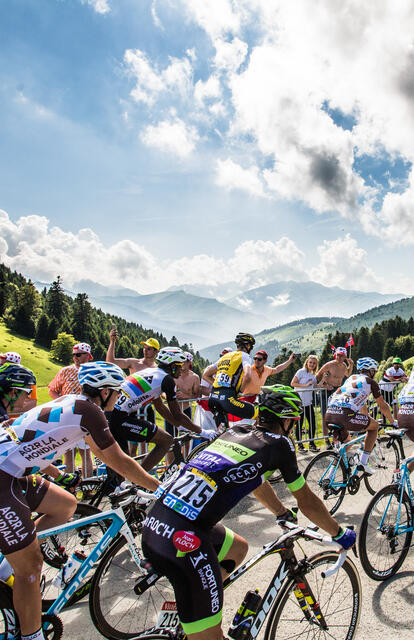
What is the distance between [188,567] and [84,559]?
4.48 feet

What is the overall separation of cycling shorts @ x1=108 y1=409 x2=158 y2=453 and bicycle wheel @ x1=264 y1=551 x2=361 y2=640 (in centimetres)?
289

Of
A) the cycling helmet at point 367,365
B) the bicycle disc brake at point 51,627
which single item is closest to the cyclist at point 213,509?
the bicycle disc brake at point 51,627

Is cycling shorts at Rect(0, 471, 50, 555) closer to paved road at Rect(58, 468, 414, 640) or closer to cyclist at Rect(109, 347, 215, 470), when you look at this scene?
paved road at Rect(58, 468, 414, 640)

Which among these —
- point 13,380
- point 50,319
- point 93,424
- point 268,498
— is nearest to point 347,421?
point 268,498

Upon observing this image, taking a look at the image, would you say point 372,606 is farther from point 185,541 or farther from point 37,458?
point 37,458

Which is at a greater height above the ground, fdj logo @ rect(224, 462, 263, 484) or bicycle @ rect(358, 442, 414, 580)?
fdj logo @ rect(224, 462, 263, 484)

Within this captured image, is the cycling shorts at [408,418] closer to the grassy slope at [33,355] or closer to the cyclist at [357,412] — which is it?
the cyclist at [357,412]

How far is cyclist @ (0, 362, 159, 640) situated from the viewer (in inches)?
112

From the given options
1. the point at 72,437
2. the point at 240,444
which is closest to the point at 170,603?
the point at 240,444

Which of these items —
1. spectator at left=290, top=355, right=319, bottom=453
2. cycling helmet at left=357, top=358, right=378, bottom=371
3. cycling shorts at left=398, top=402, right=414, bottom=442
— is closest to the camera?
cycling shorts at left=398, top=402, right=414, bottom=442

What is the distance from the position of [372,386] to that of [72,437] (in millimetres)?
4905

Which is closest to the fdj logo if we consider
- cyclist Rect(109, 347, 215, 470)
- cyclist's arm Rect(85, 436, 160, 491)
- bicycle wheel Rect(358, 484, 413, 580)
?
cyclist's arm Rect(85, 436, 160, 491)

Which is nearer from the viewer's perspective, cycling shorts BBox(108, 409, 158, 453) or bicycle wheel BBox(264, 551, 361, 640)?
bicycle wheel BBox(264, 551, 361, 640)

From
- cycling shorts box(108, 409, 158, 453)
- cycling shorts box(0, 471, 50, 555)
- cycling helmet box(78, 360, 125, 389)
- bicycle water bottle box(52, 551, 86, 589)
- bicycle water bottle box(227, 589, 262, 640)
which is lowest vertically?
bicycle water bottle box(52, 551, 86, 589)
